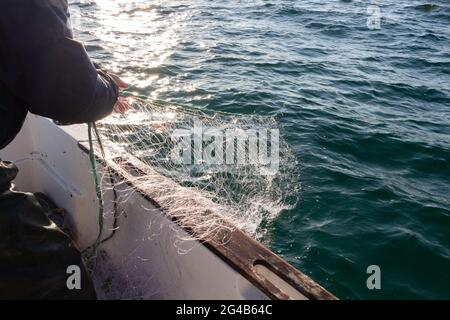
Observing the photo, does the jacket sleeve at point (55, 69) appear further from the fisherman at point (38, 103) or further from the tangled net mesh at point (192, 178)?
the tangled net mesh at point (192, 178)

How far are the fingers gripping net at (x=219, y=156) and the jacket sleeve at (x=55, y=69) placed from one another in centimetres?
213

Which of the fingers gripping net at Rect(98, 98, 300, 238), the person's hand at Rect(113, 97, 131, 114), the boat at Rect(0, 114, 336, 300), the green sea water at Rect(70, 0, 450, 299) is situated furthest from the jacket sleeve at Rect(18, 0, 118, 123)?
the green sea water at Rect(70, 0, 450, 299)

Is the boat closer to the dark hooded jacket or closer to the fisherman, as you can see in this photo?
the fisherman

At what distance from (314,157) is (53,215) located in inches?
181

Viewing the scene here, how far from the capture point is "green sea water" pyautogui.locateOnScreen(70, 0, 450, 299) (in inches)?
221

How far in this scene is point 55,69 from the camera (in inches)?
89.2

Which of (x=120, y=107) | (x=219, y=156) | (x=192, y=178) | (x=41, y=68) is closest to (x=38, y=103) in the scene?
(x=41, y=68)

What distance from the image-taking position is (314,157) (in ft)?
25.0

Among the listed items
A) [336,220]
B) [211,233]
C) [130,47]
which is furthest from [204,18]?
[211,233]

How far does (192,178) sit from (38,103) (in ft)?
13.1

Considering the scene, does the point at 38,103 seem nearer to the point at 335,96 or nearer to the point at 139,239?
the point at 139,239

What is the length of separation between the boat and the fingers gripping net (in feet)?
2.14

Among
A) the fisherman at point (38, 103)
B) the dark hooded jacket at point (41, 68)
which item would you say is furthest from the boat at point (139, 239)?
the dark hooded jacket at point (41, 68)

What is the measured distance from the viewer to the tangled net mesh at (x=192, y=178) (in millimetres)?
3582
